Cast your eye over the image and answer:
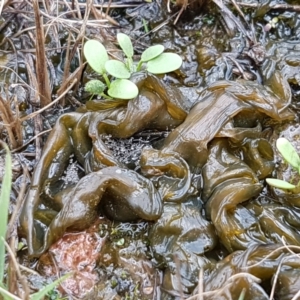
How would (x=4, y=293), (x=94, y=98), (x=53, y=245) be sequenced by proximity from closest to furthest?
(x=4, y=293) → (x=53, y=245) → (x=94, y=98)

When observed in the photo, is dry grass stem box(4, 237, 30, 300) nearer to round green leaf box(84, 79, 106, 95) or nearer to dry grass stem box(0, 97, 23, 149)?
dry grass stem box(0, 97, 23, 149)

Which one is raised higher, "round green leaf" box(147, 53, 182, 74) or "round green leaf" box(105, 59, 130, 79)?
"round green leaf" box(105, 59, 130, 79)

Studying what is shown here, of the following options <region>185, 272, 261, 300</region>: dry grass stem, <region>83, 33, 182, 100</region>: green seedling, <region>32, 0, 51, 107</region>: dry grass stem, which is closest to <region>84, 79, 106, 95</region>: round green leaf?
<region>83, 33, 182, 100</region>: green seedling

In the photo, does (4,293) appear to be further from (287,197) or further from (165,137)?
(287,197)

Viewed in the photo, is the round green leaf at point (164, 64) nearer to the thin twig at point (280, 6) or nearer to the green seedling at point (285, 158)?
the green seedling at point (285, 158)

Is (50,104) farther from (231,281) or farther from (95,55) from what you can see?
(231,281)

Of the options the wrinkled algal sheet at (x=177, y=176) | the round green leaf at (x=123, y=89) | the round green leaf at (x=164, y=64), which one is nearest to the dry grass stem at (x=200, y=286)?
the wrinkled algal sheet at (x=177, y=176)

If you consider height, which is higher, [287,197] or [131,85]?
[131,85]

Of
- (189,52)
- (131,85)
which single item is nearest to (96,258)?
(131,85)
